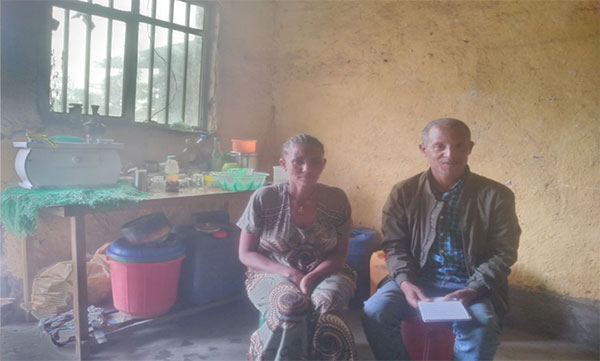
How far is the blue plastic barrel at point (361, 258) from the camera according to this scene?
3.21 metres

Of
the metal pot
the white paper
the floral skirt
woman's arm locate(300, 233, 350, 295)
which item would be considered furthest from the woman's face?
the metal pot

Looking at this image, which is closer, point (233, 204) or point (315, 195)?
point (315, 195)

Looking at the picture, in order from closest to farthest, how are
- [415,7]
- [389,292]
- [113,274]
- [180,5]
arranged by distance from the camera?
[389,292], [113,274], [415,7], [180,5]

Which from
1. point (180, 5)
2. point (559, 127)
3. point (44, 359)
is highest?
point (180, 5)

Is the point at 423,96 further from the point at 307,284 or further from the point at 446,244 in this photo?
the point at 307,284

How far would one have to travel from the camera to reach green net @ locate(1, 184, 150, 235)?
2.28 meters

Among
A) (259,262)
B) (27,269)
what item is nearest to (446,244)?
(259,262)

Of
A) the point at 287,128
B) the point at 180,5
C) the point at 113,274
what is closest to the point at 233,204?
the point at 287,128

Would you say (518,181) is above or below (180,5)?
below

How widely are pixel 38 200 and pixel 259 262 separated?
1.32 meters

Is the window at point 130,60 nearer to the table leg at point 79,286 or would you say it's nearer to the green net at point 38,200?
the green net at point 38,200

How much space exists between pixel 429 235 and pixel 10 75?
118 inches

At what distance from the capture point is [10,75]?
2.82 metres

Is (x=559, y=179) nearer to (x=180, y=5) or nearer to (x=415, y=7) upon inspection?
(x=415, y=7)
